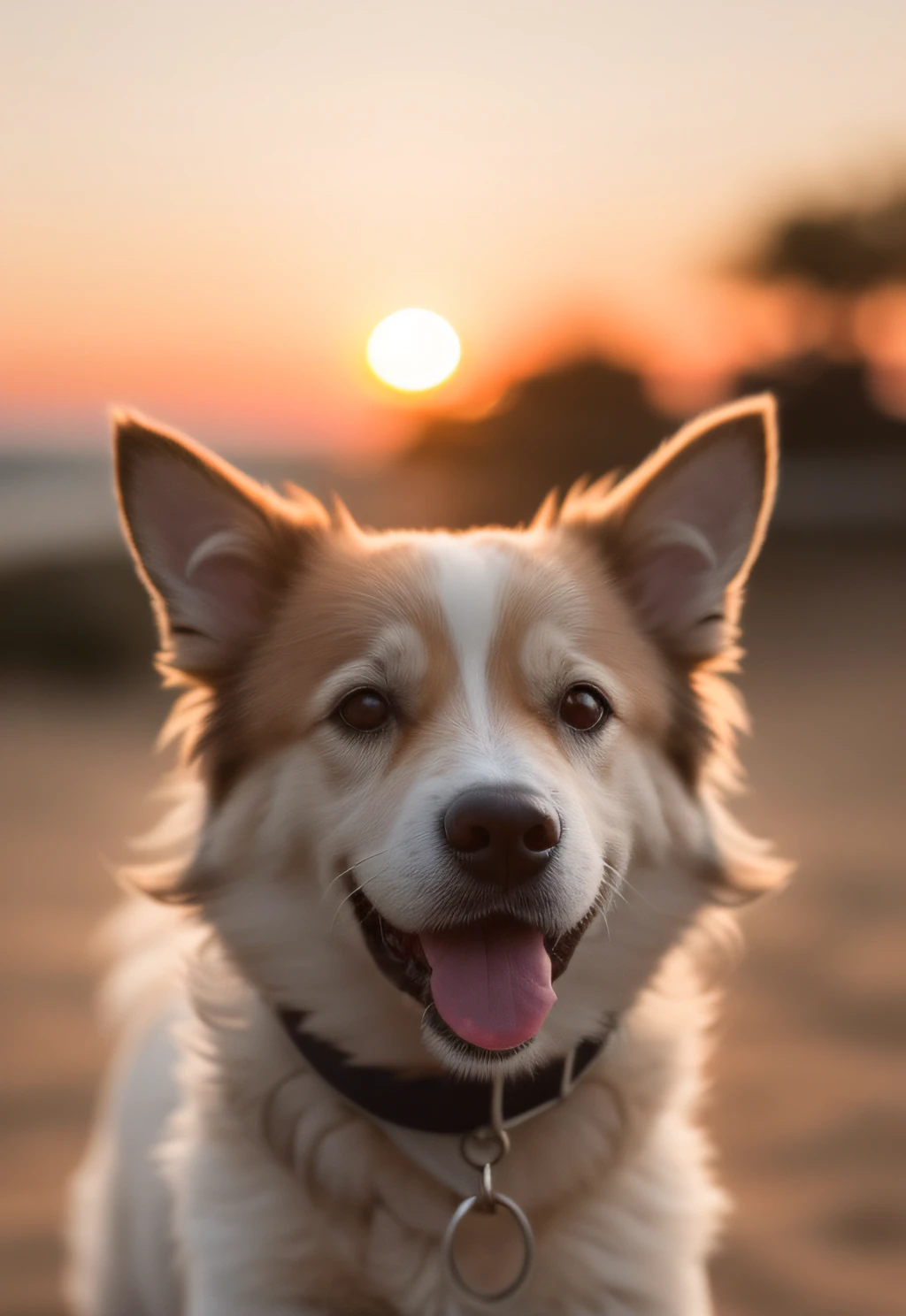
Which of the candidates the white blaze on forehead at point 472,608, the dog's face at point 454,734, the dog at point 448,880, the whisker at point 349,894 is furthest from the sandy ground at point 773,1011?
the white blaze on forehead at point 472,608

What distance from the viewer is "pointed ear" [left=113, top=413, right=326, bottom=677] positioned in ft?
8.25

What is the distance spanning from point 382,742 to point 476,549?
1.53ft

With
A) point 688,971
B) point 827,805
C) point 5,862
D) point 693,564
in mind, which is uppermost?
point 693,564

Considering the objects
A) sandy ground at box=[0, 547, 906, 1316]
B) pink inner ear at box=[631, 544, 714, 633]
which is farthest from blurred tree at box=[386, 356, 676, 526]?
pink inner ear at box=[631, 544, 714, 633]

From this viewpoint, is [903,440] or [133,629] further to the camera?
[903,440]

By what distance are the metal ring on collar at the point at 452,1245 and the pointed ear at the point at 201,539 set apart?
1198 millimetres

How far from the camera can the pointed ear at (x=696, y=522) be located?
8.63ft

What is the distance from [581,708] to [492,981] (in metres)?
0.58

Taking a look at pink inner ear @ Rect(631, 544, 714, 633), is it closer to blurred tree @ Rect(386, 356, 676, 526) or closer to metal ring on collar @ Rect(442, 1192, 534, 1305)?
metal ring on collar @ Rect(442, 1192, 534, 1305)

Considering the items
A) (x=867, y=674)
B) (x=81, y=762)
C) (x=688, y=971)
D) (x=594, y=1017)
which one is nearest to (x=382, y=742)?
(x=594, y=1017)

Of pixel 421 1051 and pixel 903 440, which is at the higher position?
pixel 421 1051

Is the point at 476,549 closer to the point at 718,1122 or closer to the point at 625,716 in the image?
the point at 625,716

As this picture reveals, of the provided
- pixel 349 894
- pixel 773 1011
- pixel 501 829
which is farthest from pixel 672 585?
pixel 773 1011

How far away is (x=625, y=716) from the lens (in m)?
2.58
